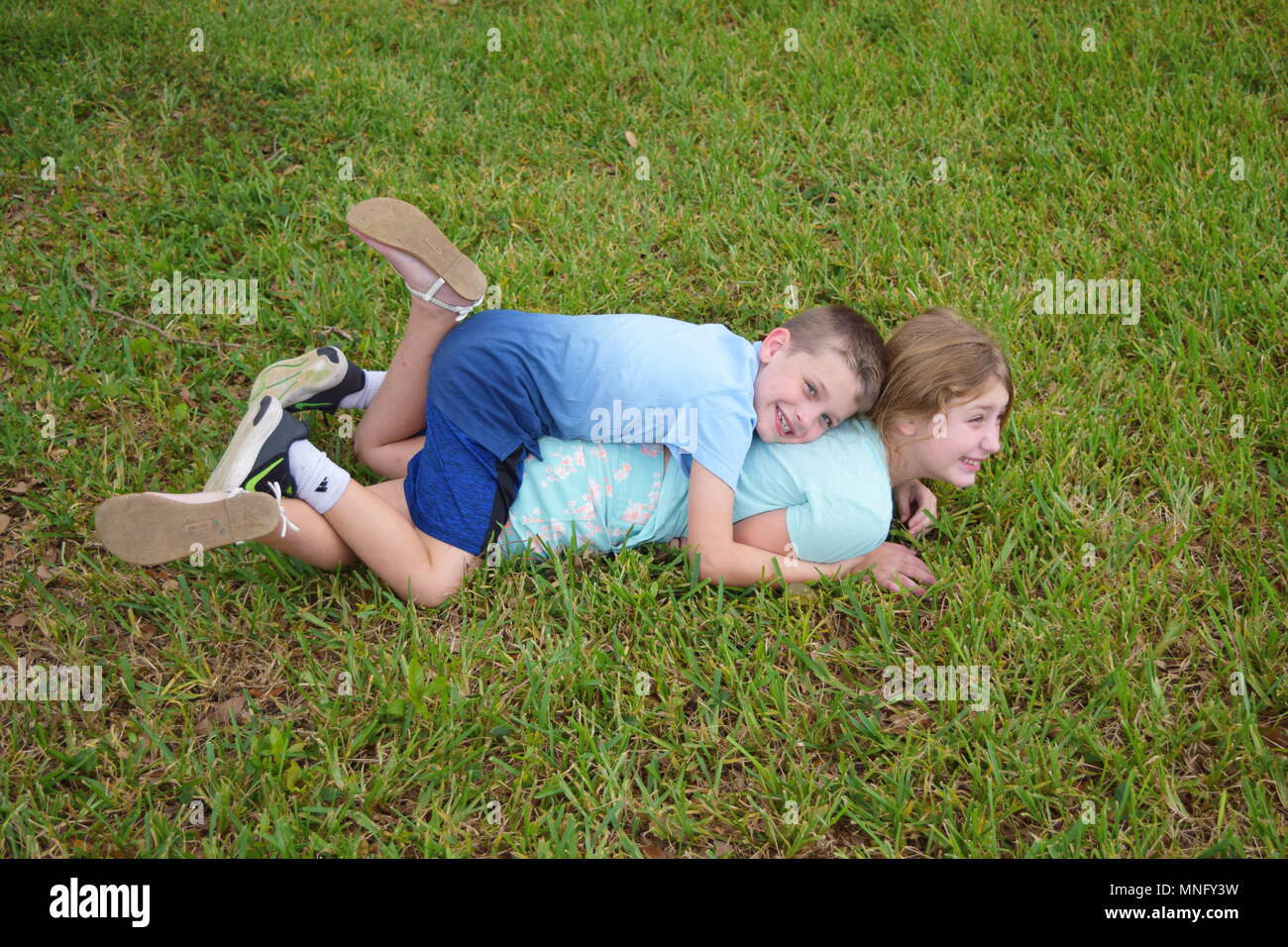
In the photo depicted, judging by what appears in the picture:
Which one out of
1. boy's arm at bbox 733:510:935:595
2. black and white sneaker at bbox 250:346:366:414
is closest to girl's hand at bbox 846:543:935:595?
boy's arm at bbox 733:510:935:595

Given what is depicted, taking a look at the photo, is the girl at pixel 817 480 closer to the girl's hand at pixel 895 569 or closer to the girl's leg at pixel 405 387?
the girl's hand at pixel 895 569

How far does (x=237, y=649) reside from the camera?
269cm

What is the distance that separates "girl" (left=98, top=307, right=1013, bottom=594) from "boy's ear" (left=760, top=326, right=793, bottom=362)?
269mm

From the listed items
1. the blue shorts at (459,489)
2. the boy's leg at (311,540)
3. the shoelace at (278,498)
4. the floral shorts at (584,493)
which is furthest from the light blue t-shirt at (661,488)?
the shoelace at (278,498)

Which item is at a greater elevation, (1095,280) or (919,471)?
(1095,280)

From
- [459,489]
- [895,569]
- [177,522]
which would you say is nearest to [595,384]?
[459,489]

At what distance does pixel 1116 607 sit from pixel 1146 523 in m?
0.41

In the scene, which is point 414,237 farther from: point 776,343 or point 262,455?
point 776,343

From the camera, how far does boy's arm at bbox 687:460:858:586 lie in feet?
8.77

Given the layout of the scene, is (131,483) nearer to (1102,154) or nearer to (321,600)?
(321,600)

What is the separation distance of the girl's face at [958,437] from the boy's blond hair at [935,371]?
30 mm

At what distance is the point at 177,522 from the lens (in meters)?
2.38

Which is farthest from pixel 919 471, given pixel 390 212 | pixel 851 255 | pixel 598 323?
pixel 390 212
